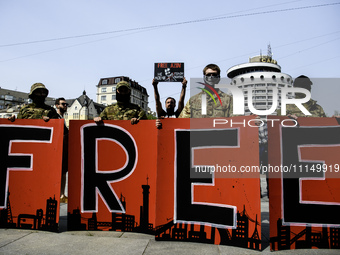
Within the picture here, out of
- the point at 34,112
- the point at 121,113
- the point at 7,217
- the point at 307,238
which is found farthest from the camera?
the point at 34,112

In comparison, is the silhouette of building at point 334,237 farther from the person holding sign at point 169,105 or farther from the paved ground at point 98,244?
the person holding sign at point 169,105

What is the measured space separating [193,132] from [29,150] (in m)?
2.48

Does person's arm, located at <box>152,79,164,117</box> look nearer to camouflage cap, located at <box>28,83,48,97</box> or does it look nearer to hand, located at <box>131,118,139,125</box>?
hand, located at <box>131,118,139,125</box>

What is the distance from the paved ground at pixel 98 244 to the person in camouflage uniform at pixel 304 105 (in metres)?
1.68

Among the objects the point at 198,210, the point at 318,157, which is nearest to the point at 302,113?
the point at 318,157

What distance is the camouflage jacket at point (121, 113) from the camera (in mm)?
4211

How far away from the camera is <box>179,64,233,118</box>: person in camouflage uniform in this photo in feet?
12.9

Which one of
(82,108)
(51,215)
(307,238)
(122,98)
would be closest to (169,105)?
(122,98)

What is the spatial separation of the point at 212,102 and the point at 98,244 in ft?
8.43

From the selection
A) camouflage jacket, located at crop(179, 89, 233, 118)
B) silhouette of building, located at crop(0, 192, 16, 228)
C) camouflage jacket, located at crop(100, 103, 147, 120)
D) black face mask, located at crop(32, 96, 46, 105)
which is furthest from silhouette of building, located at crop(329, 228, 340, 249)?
black face mask, located at crop(32, 96, 46, 105)

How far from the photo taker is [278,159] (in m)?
3.18

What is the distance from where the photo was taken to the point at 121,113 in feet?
13.9

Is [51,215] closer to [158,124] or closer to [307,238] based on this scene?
[158,124]

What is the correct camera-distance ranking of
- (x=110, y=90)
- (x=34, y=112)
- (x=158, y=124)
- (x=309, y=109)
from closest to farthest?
1. (x=158, y=124)
2. (x=309, y=109)
3. (x=34, y=112)
4. (x=110, y=90)
